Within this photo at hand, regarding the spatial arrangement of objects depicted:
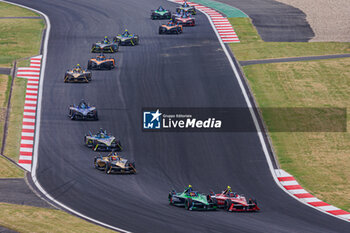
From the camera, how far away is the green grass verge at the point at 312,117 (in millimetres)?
46094

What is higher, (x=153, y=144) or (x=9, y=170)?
(x=153, y=144)

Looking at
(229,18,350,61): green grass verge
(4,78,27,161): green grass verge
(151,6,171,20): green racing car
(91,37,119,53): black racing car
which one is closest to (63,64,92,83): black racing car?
(4,78,27,161): green grass verge

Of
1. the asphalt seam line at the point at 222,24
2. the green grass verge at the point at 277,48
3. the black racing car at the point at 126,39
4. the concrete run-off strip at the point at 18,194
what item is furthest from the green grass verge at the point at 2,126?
the asphalt seam line at the point at 222,24

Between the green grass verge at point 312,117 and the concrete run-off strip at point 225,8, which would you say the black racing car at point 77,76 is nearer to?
the green grass verge at point 312,117

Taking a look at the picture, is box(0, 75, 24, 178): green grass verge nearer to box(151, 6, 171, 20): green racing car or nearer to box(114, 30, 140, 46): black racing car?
box(114, 30, 140, 46): black racing car

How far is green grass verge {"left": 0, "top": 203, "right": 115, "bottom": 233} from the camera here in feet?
104

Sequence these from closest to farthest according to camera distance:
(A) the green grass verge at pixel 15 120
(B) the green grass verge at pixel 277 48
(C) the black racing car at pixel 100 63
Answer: (A) the green grass verge at pixel 15 120 < (C) the black racing car at pixel 100 63 < (B) the green grass verge at pixel 277 48

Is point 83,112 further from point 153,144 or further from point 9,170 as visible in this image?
point 9,170

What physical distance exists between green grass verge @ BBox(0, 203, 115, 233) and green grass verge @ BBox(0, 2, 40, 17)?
52561mm

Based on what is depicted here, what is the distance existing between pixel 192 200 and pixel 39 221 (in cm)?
867

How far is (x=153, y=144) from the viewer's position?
164 feet

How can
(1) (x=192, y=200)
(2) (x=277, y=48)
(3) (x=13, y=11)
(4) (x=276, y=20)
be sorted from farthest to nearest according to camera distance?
1. (3) (x=13, y=11)
2. (4) (x=276, y=20)
3. (2) (x=277, y=48)
4. (1) (x=192, y=200)

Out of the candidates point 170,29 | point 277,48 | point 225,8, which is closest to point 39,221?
point 277,48

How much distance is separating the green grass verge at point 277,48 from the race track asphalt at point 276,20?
1634 mm
